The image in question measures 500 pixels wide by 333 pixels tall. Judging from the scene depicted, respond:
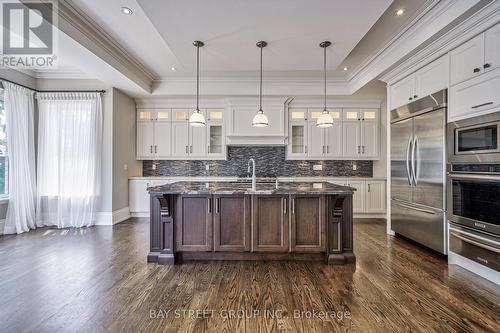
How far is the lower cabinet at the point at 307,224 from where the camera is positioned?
9.89ft

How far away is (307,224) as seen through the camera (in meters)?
3.04

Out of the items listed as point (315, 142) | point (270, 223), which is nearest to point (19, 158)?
point (270, 223)

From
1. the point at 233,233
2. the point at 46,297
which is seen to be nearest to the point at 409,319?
the point at 233,233

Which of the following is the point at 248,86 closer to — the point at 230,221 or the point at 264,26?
the point at 264,26

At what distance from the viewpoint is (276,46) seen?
3.42m

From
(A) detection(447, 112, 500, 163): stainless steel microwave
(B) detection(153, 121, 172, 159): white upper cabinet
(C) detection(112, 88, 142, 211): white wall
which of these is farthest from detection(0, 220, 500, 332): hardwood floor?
(B) detection(153, 121, 172, 159): white upper cabinet

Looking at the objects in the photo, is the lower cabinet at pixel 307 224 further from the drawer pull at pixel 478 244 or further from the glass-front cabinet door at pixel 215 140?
the glass-front cabinet door at pixel 215 140

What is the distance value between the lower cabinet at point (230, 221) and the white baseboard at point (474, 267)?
251 centimetres

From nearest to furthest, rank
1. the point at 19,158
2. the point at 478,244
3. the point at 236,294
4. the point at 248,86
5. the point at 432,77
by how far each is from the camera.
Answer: the point at 236,294, the point at 478,244, the point at 432,77, the point at 19,158, the point at 248,86

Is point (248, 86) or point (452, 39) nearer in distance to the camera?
point (452, 39)

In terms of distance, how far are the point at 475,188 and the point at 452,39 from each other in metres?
1.75

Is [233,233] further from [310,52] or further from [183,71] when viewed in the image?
[183,71]

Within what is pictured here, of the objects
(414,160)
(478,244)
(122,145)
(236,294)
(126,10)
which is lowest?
(236,294)

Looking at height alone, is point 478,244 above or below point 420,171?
below
